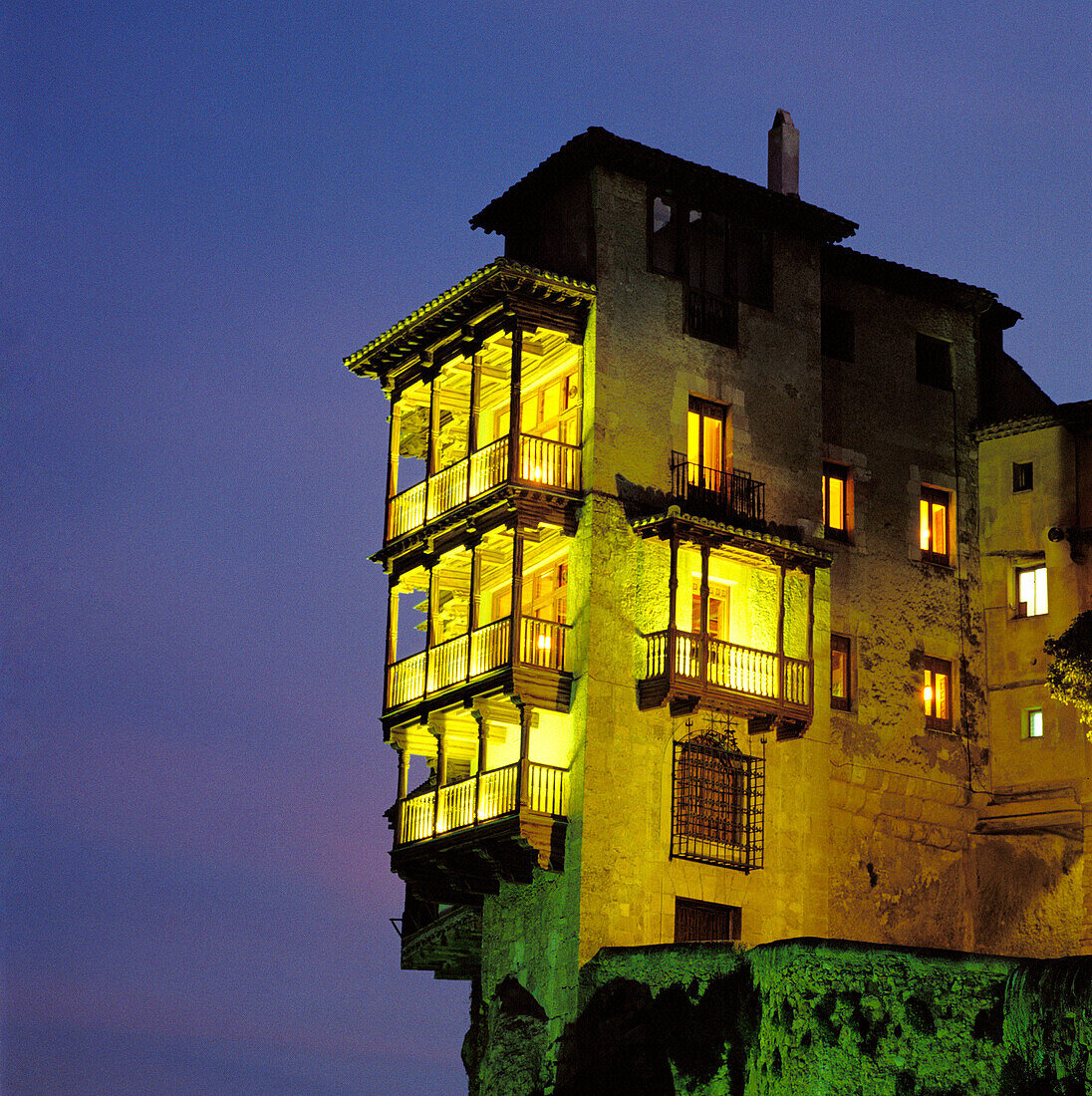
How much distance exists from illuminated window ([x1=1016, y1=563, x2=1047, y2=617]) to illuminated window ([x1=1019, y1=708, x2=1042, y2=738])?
222 centimetres

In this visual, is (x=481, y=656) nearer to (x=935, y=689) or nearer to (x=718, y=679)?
(x=718, y=679)

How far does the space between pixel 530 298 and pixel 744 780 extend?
10589 millimetres

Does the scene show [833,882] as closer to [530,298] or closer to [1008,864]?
[1008,864]

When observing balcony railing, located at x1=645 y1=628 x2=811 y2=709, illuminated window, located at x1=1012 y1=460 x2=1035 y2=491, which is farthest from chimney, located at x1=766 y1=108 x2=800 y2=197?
balcony railing, located at x1=645 y1=628 x2=811 y2=709

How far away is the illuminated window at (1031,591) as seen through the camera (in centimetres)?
4644

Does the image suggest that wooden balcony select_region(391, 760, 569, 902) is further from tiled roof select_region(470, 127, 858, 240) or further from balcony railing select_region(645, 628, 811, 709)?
tiled roof select_region(470, 127, 858, 240)

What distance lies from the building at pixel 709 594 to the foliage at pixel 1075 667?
13.8ft

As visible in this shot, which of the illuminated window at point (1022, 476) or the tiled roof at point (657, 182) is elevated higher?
the tiled roof at point (657, 182)

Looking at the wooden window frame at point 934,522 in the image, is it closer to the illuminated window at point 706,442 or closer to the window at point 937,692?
the window at point 937,692

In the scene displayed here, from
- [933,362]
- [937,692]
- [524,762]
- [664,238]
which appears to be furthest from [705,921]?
[933,362]

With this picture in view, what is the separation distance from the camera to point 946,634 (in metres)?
46.8

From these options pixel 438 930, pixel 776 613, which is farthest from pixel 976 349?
pixel 438 930

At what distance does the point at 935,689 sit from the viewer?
152 ft

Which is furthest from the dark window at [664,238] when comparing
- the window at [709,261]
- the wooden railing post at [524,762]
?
the wooden railing post at [524,762]
